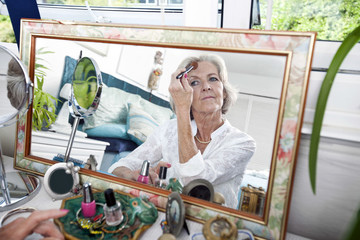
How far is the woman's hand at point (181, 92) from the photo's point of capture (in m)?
0.70

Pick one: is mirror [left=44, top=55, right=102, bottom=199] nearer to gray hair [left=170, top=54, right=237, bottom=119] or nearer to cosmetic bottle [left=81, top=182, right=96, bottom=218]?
cosmetic bottle [left=81, top=182, right=96, bottom=218]

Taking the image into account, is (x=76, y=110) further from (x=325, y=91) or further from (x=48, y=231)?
(x=325, y=91)

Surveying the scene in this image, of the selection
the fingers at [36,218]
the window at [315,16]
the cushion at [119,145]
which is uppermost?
the window at [315,16]

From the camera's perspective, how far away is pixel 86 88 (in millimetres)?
786

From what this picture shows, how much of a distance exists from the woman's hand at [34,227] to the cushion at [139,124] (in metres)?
0.29

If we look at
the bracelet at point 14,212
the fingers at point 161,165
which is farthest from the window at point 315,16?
the bracelet at point 14,212

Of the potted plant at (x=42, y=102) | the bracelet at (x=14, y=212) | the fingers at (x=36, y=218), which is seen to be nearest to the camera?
the fingers at (x=36, y=218)

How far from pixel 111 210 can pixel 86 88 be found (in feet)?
1.27

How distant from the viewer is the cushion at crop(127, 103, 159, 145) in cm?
74

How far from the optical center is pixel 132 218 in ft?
2.19

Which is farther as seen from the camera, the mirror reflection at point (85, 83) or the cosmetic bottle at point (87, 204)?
the mirror reflection at point (85, 83)

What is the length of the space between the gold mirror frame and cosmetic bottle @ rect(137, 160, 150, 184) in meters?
0.02

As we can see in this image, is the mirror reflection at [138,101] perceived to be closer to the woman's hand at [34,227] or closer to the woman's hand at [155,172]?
the woman's hand at [155,172]

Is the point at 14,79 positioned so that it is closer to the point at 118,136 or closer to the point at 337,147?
the point at 118,136
